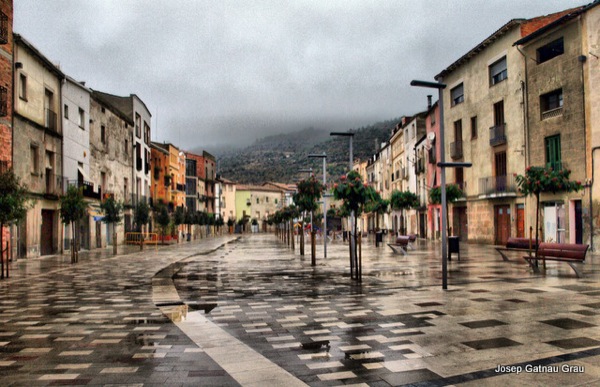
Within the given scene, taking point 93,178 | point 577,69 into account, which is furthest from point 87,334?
point 93,178

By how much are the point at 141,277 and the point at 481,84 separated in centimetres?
2722

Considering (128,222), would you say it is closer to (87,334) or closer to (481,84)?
(481,84)

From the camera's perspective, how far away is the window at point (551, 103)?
1050 inches

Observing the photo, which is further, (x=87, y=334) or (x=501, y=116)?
(x=501, y=116)

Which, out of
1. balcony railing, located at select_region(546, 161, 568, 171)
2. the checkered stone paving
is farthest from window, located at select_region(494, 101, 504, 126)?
the checkered stone paving

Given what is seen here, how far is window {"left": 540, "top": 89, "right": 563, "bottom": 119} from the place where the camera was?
2667cm

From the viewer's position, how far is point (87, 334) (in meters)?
7.21

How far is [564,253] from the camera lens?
1366 cm

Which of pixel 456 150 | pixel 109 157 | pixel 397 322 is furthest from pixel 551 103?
pixel 109 157

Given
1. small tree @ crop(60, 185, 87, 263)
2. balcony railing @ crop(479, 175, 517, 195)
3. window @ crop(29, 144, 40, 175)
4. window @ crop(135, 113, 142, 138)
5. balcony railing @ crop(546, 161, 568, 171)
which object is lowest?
small tree @ crop(60, 185, 87, 263)

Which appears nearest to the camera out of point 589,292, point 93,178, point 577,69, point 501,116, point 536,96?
point 589,292

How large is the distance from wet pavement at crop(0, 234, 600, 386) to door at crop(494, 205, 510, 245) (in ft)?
66.7

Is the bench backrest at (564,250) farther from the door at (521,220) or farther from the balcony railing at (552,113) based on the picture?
the door at (521,220)

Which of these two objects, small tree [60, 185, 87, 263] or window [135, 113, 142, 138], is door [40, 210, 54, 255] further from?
window [135, 113, 142, 138]
